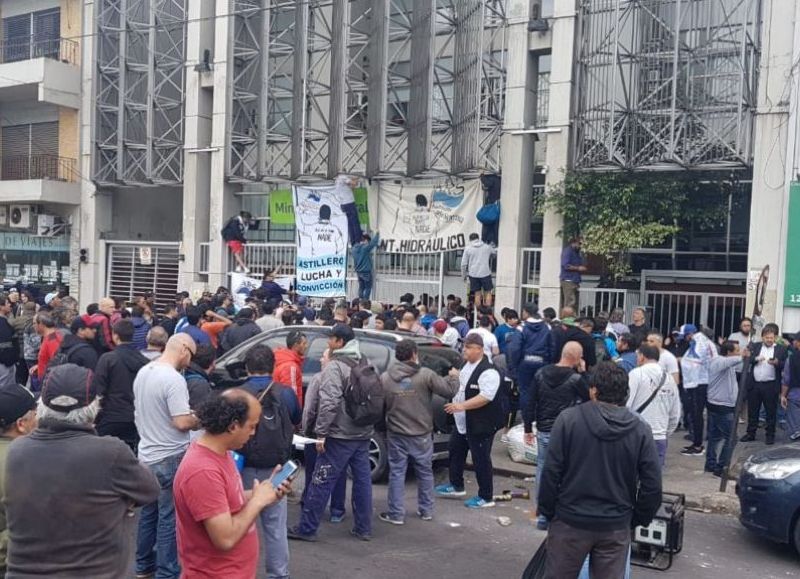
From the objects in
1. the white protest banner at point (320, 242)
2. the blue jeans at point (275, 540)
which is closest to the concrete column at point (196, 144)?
the white protest banner at point (320, 242)

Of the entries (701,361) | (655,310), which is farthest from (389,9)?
(701,361)

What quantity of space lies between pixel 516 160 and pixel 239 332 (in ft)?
23.3

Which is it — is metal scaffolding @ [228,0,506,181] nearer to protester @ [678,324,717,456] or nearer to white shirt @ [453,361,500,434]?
protester @ [678,324,717,456]

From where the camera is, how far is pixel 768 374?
38.0 ft

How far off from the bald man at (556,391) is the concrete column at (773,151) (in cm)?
678

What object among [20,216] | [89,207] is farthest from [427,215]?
[20,216]

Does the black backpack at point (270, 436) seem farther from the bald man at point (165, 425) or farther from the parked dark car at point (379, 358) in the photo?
the parked dark car at point (379, 358)

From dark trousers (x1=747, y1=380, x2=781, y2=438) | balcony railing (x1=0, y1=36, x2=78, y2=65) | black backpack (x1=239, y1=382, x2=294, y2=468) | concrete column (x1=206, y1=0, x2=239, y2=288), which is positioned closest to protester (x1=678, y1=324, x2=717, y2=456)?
dark trousers (x1=747, y1=380, x2=781, y2=438)

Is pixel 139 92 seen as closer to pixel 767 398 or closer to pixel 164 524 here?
pixel 767 398

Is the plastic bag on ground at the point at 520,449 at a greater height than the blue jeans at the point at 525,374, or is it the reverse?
the blue jeans at the point at 525,374

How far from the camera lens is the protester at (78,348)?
8.23m

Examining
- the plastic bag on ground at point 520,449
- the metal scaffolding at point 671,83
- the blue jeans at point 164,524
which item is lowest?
the plastic bag on ground at point 520,449

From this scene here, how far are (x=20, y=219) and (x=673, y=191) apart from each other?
17368 mm

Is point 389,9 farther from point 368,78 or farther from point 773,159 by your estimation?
point 773,159
